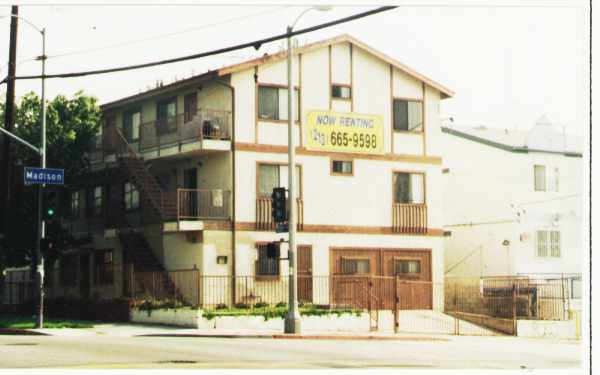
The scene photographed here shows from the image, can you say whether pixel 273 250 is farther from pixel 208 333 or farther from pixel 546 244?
pixel 546 244

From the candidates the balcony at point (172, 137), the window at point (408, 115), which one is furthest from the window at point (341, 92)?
the balcony at point (172, 137)

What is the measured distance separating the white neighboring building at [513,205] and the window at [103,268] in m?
14.4

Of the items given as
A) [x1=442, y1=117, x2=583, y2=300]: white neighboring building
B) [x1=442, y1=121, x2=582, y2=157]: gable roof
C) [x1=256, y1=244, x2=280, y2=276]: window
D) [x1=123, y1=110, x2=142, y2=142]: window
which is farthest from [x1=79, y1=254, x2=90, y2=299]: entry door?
[x1=442, y1=121, x2=582, y2=157]: gable roof

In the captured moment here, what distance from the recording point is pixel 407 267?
40875 mm

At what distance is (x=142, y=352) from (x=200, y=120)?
1642 centimetres

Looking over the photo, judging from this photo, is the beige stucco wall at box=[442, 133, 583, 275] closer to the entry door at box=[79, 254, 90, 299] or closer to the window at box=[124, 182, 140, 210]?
the window at box=[124, 182, 140, 210]

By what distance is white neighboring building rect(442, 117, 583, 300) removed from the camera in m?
45.8

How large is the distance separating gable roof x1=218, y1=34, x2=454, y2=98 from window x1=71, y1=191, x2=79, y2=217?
39.0 ft

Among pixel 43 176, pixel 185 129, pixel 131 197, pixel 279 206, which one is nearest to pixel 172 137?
pixel 185 129

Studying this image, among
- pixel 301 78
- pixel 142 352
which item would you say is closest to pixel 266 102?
pixel 301 78

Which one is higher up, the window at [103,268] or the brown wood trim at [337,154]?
the brown wood trim at [337,154]

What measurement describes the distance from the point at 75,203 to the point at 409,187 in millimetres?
15055

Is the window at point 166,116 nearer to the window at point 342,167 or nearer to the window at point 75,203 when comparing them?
the window at point 342,167

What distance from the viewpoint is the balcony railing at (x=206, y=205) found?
125ft
